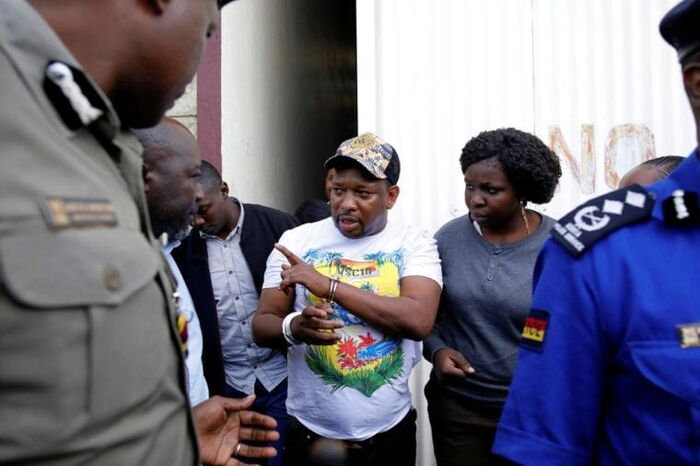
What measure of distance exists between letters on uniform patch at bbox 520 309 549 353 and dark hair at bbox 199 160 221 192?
1905 millimetres

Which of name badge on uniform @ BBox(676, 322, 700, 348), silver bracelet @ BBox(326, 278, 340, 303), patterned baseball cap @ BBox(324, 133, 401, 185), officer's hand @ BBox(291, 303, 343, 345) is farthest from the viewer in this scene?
patterned baseball cap @ BBox(324, 133, 401, 185)

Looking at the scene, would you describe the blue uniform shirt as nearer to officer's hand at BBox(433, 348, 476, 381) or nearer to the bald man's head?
officer's hand at BBox(433, 348, 476, 381)

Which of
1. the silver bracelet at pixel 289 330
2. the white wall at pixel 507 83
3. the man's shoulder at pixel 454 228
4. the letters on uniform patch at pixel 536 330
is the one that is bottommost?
the silver bracelet at pixel 289 330

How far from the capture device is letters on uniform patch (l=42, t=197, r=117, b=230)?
0.73 m

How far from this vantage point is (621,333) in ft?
3.95

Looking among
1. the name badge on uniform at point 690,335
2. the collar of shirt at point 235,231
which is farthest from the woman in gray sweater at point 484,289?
the name badge on uniform at point 690,335

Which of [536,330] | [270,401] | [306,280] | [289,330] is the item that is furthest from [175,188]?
[270,401]

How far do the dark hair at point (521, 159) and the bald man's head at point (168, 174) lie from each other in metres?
1.21

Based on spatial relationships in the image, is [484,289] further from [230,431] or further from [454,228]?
[230,431]

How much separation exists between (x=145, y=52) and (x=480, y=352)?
1.84m

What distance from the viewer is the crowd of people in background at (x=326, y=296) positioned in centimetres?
74

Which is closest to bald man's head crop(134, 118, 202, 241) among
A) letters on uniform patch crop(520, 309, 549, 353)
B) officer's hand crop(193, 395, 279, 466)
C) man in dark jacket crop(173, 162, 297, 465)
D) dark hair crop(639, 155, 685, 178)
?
officer's hand crop(193, 395, 279, 466)

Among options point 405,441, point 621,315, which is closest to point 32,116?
point 621,315

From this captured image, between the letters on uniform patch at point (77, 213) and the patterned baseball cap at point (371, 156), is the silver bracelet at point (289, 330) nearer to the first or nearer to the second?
the patterned baseball cap at point (371, 156)
